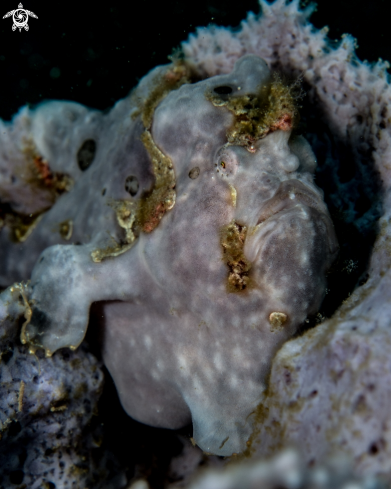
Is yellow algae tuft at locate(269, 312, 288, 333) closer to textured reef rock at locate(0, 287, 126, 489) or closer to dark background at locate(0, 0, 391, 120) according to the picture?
textured reef rock at locate(0, 287, 126, 489)

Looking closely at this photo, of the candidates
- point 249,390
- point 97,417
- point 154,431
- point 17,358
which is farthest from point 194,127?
point 154,431

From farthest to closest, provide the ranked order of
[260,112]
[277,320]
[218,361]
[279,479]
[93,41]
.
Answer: [93,41] < [218,361] < [260,112] < [277,320] < [279,479]

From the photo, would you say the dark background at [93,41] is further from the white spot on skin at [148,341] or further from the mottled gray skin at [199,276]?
the white spot on skin at [148,341]

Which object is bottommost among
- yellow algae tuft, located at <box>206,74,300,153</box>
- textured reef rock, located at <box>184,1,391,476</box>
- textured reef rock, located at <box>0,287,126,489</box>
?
textured reef rock, located at <box>0,287,126,489</box>

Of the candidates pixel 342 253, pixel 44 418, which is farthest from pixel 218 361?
pixel 44 418

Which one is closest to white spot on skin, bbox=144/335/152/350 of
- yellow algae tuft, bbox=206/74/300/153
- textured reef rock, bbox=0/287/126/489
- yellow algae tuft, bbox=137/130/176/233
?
textured reef rock, bbox=0/287/126/489

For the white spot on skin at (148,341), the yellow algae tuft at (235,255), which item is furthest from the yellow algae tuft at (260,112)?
the white spot on skin at (148,341)

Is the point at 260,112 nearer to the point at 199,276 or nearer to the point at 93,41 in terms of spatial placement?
the point at 199,276

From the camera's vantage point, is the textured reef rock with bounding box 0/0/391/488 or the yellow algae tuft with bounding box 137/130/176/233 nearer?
the textured reef rock with bounding box 0/0/391/488
